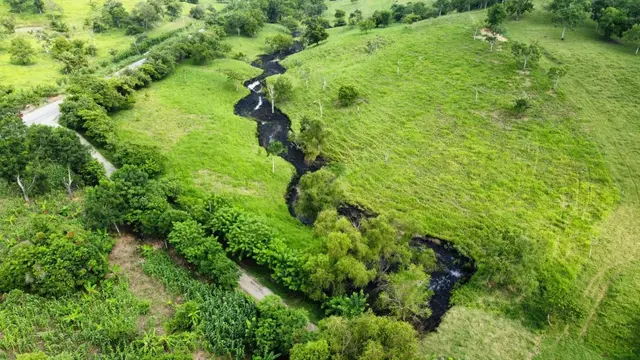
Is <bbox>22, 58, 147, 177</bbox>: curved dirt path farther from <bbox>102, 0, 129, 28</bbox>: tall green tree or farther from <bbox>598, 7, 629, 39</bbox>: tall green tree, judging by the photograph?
<bbox>598, 7, 629, 39</bbox>: tall green tree

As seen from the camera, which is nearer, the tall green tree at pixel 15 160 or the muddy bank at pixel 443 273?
the muddy bank at pixel 443 273

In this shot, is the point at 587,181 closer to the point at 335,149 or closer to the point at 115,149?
the point at 335,149

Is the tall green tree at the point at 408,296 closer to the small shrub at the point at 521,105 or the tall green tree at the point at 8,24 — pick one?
the small shrub at the point at 521,105

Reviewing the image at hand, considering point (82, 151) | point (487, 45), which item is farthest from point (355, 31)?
point (82, 151)

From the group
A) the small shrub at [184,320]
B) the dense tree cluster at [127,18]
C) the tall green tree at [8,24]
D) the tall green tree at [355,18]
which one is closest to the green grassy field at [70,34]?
the tall green tree at [8,24]

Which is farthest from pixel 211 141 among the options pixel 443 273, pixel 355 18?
pixel 355 18

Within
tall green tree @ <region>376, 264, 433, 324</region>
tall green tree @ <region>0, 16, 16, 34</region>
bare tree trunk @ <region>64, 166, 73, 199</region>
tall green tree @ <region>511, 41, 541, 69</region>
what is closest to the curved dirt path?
bare tree trunk @ <region>64, 166, 73, 199</region>
